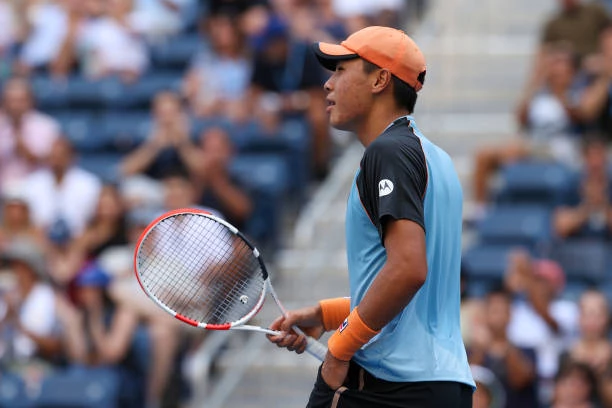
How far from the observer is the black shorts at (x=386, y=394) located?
Answer: 12.7 ft

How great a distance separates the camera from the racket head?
4.30 meters

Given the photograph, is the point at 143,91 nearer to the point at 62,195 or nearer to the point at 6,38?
the point at 62,195

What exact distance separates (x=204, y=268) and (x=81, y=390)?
3.68m

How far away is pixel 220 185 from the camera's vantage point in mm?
9211

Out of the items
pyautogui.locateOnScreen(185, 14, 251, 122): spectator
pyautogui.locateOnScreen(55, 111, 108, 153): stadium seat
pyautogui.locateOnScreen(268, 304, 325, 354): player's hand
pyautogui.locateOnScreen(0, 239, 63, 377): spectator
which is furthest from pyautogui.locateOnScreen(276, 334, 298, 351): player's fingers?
pyautogui.locateOnScreen(55, 111, 108, 153): stadium seat

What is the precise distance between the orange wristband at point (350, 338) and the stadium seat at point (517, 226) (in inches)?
202

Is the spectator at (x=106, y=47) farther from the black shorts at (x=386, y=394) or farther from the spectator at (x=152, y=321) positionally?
the black shorts at (x=386, y=394)

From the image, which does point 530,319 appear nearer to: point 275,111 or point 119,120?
point 275,111

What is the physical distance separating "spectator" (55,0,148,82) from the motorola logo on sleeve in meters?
8.08

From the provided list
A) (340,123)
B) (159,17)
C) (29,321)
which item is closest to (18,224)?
(29,321)

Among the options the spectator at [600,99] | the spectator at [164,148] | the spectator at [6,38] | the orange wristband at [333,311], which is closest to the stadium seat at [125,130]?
the spectator at [164,148]

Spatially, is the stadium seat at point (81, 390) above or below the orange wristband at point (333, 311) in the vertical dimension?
below

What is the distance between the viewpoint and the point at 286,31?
10719 millimetres

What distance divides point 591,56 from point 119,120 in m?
3.93
